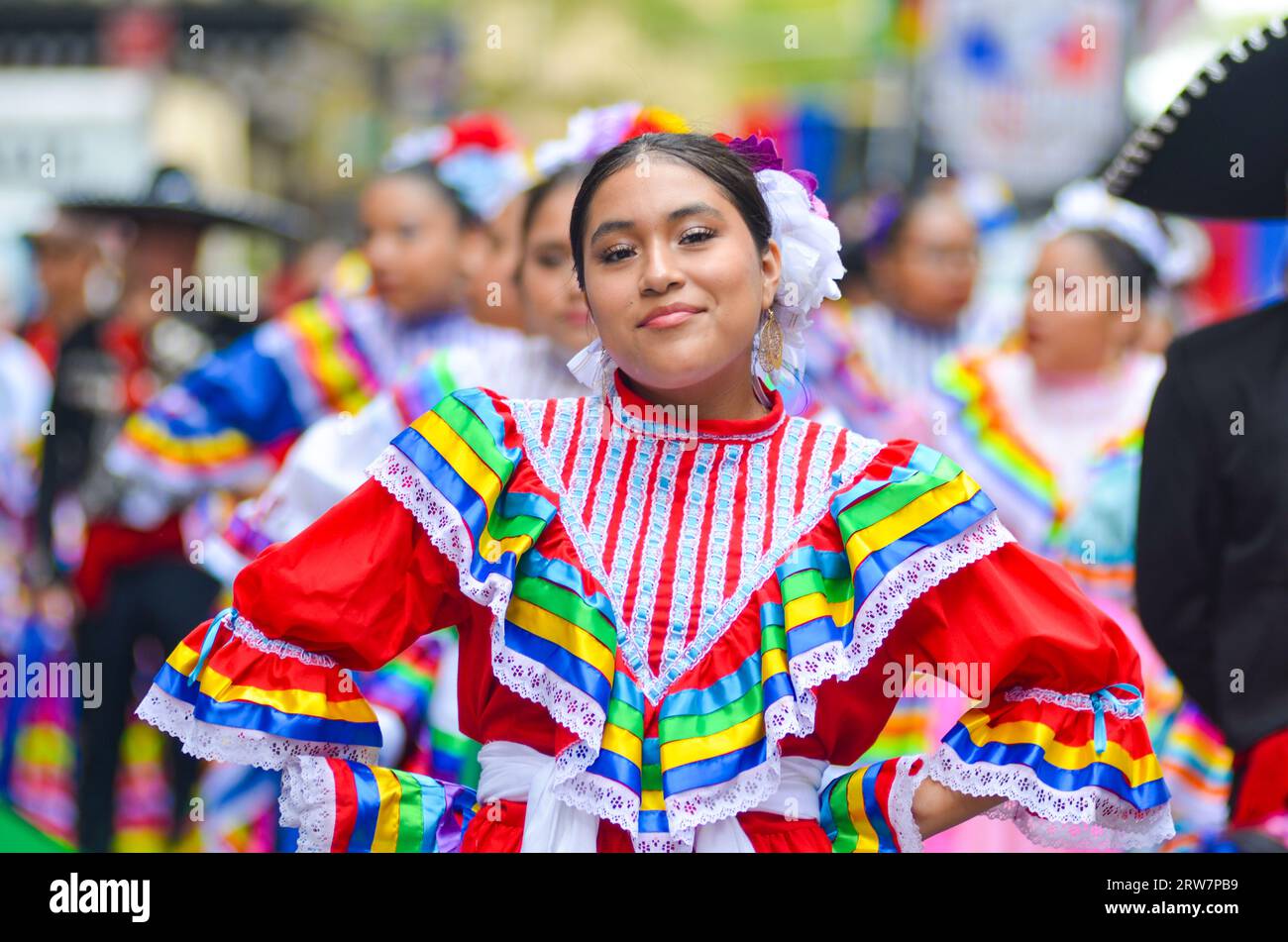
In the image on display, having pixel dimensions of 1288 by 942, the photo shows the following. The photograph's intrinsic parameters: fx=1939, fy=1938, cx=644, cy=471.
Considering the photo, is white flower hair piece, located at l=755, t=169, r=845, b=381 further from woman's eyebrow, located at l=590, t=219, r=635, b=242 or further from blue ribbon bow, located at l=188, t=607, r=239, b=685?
blue ribbon bow, located at l=188, t=607, r=239, b=685

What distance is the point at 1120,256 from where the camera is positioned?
6.38 metres

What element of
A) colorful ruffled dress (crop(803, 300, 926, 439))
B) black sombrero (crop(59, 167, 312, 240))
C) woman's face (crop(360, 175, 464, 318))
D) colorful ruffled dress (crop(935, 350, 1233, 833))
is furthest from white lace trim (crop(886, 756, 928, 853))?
black sombrero (crop(59, 167, 312, 240))

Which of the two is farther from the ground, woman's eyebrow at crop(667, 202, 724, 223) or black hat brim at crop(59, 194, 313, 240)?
black hat brim at crop(59, 194, 313, 240)

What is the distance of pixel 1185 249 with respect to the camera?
7.83 m

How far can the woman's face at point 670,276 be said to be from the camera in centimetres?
275

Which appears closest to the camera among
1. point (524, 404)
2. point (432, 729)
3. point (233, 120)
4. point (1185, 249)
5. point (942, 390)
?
point (524, 404)

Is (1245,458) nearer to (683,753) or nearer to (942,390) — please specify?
(683,753)

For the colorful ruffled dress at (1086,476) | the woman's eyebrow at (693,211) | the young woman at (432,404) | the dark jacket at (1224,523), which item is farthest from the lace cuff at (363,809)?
the colorful ruffled dress at (1086,476)

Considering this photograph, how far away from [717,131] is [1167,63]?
38.6ft

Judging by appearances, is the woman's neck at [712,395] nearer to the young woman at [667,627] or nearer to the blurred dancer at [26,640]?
the young woman at [667,627]

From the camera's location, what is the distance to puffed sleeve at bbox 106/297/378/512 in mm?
5801

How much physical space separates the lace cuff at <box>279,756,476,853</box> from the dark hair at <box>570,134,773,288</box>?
78cm

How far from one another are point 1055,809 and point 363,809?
950 mm
